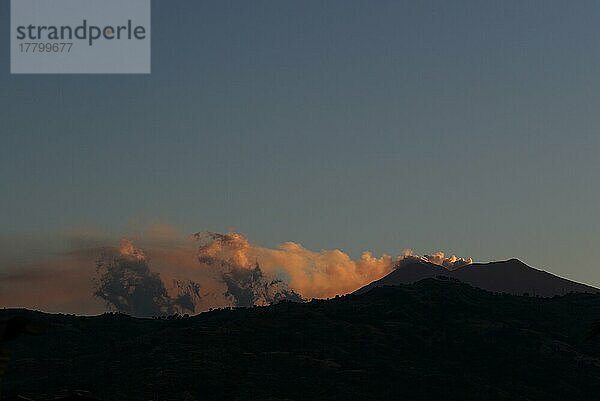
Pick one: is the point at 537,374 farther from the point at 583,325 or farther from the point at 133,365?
the point at 133,365

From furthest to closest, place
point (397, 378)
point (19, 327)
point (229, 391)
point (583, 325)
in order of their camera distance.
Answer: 1. point (583, 325)
2. point (397, 378)
3. point (229, 391)
4. point (19, 327)

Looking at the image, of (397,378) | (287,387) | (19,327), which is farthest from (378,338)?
(19,327)

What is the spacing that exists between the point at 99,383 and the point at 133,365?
1324 cm

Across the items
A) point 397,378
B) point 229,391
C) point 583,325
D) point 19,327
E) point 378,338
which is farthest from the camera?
point 583,325

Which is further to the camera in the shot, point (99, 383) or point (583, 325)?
point (583, 325)

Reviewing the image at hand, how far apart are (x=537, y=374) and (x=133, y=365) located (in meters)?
70.1

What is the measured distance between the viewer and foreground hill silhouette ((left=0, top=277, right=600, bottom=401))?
147 metres

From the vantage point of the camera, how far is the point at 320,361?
16538cm

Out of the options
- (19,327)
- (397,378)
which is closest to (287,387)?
(397,378)

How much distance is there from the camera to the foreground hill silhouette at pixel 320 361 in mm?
146625

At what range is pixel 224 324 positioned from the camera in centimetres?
19300

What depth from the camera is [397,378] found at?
15912 cm

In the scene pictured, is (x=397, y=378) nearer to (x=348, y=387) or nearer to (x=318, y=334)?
(x=348, y=387)

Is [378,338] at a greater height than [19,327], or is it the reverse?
[378,338]
